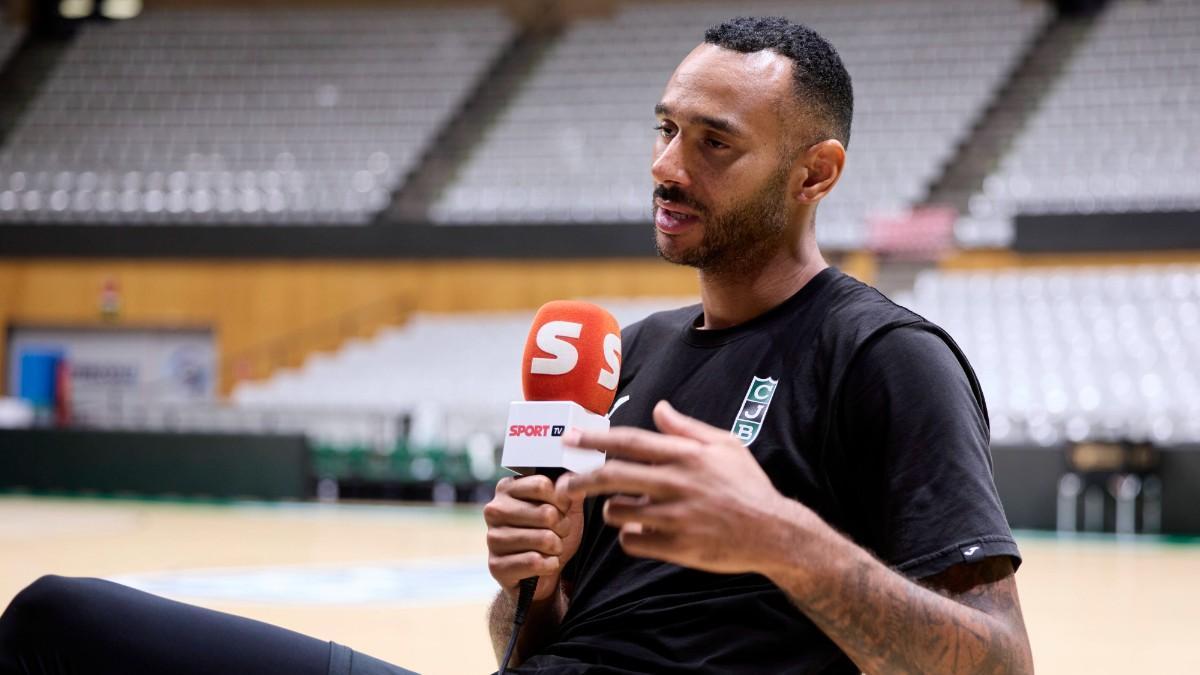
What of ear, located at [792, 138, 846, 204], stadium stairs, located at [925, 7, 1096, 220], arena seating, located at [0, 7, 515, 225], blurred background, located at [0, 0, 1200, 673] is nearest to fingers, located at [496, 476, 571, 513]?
ear, located at [792, 138, 846, 204]

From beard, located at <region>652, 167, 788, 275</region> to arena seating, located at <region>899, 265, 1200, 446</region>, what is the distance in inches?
382

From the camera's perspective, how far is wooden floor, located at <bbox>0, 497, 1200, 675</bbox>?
5047 mm

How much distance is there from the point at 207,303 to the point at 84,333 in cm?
209

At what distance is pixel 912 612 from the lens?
1.36 metres

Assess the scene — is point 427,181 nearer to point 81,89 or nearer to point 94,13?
point 81,89

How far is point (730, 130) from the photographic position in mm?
1628

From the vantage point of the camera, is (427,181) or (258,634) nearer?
(258,634)

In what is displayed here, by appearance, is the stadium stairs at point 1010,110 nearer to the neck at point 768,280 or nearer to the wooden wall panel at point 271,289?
the wooden wall panel at point 271,289

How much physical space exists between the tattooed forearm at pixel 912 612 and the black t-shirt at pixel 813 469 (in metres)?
0.05

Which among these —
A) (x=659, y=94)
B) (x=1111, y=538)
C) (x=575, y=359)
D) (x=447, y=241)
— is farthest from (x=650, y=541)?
(x=659, y=94)

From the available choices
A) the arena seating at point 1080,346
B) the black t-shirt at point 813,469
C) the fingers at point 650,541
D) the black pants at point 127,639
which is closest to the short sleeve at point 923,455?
the black t-shirt at point 813,469

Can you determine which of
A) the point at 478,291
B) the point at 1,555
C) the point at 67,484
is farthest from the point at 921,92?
the point at 1,555

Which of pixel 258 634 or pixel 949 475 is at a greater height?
pixel 949 475

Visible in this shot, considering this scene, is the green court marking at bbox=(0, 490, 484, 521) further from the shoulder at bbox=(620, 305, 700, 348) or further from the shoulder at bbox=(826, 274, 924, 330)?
the shoulder at bbox=(826, 274, 924, 330)
